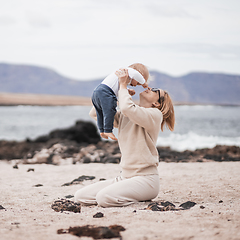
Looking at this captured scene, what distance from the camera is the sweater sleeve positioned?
141 inches

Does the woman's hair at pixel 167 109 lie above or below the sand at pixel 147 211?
above

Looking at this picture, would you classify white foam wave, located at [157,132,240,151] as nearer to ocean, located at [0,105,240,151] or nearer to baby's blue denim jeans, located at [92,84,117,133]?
ocean, located at [0,105,240,151]

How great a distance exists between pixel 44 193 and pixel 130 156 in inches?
78.1

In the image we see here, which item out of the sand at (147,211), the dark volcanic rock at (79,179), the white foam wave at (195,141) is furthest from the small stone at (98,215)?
the white foam wave at (195,141)

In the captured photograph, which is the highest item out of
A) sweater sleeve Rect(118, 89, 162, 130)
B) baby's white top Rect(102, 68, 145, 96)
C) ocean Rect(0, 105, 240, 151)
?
baby's white top Rect(102, 68, 145, 96)

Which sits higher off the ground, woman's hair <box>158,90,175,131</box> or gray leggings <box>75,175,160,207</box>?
woman's hair <box>158,90,175,131</box>

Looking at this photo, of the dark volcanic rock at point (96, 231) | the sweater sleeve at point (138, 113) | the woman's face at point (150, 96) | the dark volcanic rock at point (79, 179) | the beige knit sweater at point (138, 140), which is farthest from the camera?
the dark volcanic rock at point (79, 179)

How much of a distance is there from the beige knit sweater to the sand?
1.49ft

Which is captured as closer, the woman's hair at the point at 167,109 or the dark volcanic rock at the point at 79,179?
the woman's hair at the point at 167,109

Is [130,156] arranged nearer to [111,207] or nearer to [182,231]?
[111,207]

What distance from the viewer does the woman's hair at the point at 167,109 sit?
4.01m

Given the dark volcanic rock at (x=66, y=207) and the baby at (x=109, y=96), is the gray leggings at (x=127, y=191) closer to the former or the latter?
the dark volcanic rock at (x=66, y=207)

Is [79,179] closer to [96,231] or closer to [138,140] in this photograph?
[138,140]

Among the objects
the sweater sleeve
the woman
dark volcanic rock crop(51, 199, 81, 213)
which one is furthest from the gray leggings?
the sweater sleeve
